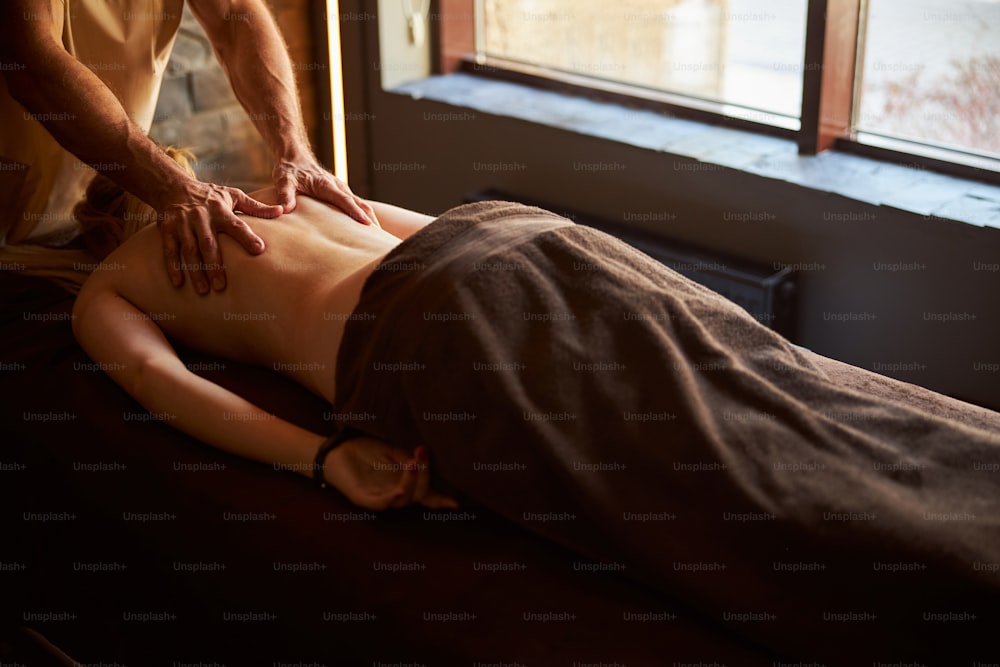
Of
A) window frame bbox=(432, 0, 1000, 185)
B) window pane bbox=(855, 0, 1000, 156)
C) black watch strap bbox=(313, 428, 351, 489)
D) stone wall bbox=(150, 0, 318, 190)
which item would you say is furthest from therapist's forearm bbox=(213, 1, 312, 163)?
window pane bbox=(855, 0, 1000, 156)

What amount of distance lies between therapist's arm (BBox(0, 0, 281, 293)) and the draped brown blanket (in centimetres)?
46

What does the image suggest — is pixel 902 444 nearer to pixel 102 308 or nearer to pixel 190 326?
pixel 190 326

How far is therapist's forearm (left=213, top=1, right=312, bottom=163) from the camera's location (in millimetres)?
2303

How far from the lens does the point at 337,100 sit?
354cm

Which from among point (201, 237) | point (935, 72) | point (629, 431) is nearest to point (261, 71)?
point (201, 237)

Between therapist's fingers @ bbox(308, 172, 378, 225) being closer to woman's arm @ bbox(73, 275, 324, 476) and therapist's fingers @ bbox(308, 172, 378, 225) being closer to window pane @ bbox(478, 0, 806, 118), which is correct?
woman's arm @ bbox(73, 275, 324, 476)

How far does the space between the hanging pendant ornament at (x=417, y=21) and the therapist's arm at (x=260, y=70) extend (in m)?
1.08

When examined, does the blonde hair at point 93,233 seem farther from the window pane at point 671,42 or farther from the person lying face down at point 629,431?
the window pane at point 671,42

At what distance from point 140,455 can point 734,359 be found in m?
0.89

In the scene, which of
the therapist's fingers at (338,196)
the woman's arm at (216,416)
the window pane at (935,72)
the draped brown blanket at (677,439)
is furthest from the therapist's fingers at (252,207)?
the window pane at (935,72)

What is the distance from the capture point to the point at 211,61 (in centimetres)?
332

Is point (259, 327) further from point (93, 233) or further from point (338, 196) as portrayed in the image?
point (93, 233)

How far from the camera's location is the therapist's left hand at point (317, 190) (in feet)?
6.50

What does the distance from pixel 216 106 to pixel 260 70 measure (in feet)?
3.53
